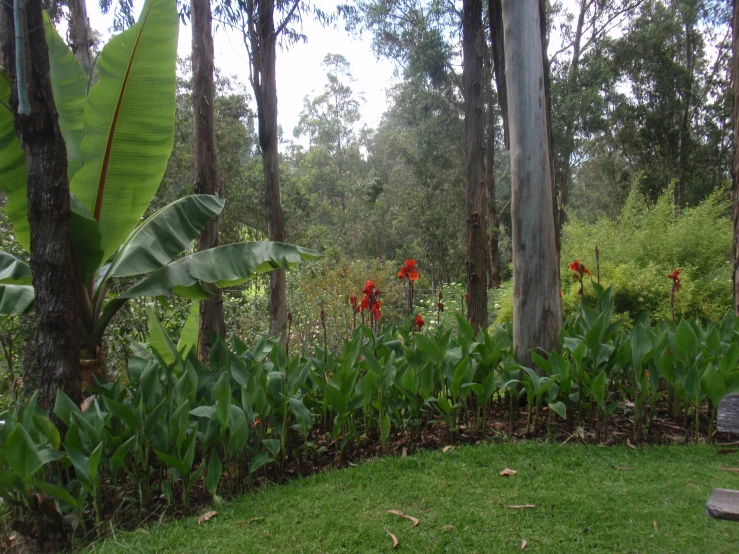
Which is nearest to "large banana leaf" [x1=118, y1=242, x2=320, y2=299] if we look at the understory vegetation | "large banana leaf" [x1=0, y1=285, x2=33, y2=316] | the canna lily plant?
the canna lily plant

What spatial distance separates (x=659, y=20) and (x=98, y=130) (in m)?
23.8

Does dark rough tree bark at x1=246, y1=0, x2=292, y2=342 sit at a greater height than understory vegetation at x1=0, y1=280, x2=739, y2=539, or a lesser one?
greater

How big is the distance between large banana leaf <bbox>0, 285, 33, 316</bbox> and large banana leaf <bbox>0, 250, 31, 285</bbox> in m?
0.05

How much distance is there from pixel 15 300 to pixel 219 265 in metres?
1.26

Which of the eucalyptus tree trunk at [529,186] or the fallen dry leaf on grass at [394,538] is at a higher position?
Result: the eucalyptus tree trunk at [529,186]

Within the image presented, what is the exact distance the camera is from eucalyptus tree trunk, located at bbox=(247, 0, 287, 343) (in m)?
6.77

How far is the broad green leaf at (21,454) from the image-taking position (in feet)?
6.96

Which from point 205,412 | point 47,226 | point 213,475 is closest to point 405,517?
point 213,475

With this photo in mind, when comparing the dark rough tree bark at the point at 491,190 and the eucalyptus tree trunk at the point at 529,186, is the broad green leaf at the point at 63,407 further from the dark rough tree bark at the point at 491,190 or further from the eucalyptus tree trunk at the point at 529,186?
the dark rough tree bark at the point at 491,190

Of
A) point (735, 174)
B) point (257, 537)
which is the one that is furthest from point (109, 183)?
point (735, 174)

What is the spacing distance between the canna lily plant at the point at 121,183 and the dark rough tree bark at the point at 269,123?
2.78 meters

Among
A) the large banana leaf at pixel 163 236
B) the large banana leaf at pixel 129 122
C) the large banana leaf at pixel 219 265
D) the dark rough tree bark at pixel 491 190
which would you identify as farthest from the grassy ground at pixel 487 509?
the dark rough tree bark at pixel 491 190

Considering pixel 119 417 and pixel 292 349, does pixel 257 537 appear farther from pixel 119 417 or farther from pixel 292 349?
pixel 292 349

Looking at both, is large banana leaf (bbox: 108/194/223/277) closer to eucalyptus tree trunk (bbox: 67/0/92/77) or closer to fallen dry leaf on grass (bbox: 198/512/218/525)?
fallen dry leaf on grass (bbox: 198/512/218/525)
